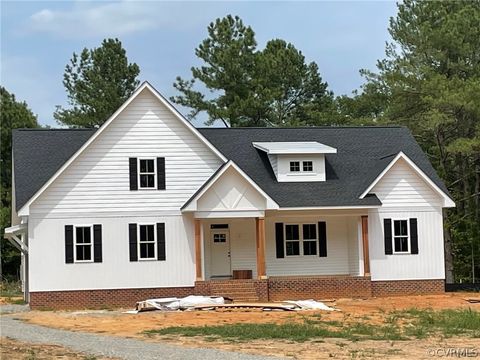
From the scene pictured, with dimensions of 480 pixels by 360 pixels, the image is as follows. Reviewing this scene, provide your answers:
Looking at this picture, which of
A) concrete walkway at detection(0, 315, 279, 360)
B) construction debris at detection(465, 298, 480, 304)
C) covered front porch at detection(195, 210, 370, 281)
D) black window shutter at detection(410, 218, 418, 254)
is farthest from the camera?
black window shutter at detection(410, 218, 418, 254)

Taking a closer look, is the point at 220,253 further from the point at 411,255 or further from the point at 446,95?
the point at 446,95

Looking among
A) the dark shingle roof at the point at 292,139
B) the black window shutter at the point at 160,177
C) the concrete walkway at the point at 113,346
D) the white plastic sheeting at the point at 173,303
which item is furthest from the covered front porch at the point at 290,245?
the concrete walkway at the point at 113,346

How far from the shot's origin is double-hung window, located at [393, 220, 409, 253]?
106 ft

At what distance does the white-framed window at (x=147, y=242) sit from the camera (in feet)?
99.9

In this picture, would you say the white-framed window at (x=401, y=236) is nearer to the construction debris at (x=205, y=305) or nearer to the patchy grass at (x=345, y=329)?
the construction debris at (x=205, y=305)

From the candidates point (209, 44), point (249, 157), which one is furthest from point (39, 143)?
point (209, 44)

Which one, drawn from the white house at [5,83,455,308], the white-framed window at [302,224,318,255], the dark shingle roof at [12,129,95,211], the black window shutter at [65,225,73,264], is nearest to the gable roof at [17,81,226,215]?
the white house at [5,83,455,308]

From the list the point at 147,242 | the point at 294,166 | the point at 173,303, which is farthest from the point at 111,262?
the point at 294,166

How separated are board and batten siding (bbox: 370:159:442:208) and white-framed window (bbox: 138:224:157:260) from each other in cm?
860

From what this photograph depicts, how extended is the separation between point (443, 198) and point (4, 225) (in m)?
29.7

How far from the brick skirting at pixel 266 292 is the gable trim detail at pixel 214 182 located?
8.74ft

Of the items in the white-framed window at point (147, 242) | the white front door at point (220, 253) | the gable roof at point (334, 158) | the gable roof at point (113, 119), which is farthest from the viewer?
the white front door at point (220, 253)

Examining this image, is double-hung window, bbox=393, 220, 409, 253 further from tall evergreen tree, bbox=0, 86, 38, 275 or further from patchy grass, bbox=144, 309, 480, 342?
tall evergreen tree, bbox=0, 86, 38, 275

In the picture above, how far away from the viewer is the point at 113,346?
56.5ft
